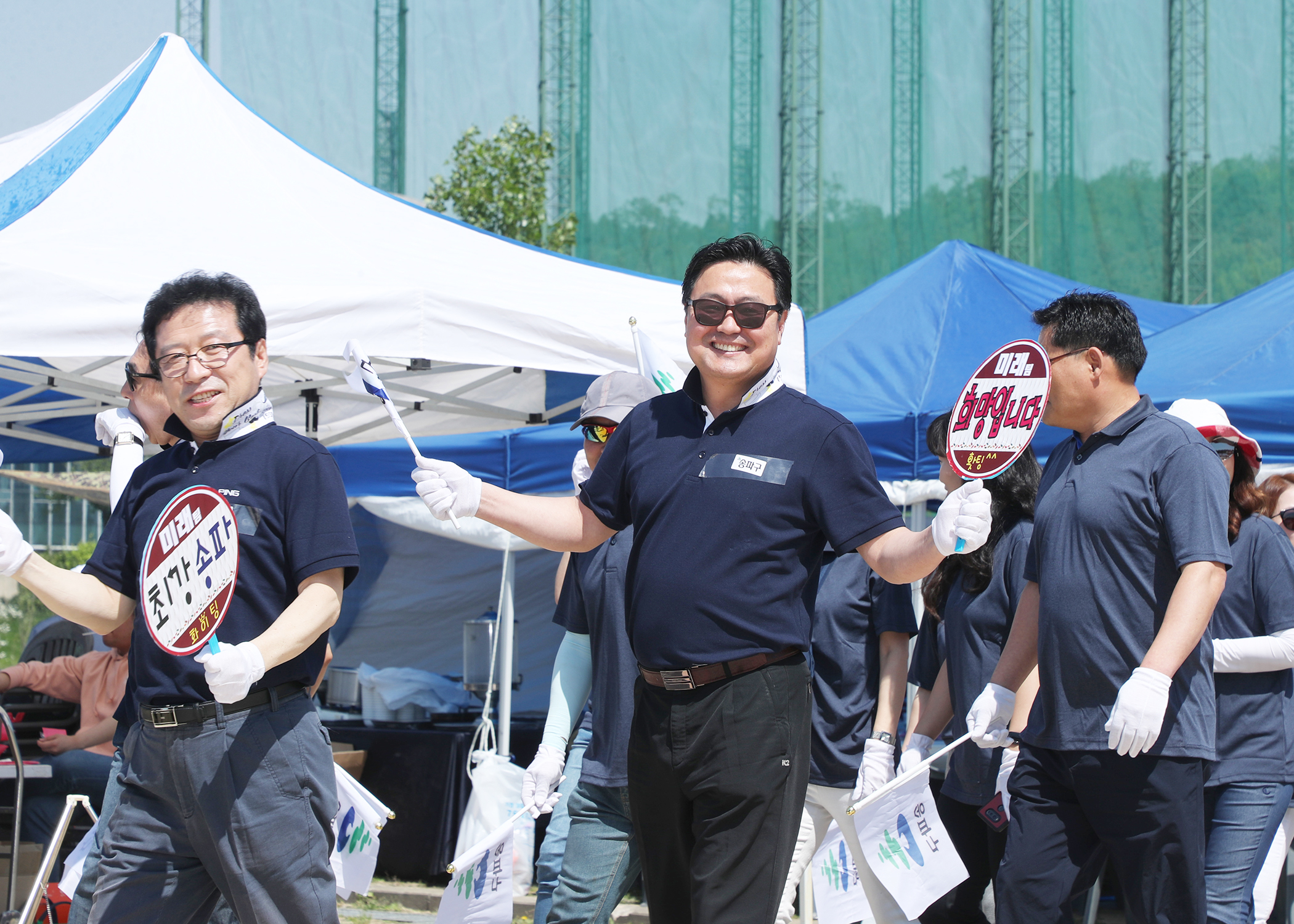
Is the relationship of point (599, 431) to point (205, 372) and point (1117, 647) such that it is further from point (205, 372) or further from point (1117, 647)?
point (1117, 647)

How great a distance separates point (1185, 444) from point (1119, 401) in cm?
19

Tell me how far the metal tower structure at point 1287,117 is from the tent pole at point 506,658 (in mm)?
16987

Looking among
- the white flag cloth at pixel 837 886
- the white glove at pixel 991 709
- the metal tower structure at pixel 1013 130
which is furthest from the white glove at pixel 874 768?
the metal tower structure at pixel 1013 130

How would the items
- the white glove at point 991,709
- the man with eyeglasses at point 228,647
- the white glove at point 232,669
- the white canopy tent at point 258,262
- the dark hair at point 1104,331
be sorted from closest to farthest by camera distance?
the white glove at point 232,669
the man with eyeglasses at point 228,647
the dark hair at point 1104,331
the white glove at point 991,709
the white canopy tent at point 258,262

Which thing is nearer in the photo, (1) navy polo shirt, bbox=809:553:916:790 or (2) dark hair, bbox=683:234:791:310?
(2) dark hair, bbox=683:234:791:310

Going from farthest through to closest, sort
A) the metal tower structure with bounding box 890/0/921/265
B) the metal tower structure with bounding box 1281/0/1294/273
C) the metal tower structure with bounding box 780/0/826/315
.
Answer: the metal tower structure with bounding box 890/0/921/265
the metal tower structure with bounding box 780/0/826/315
the metal tower structure with bounding box 1281/0/1294/273

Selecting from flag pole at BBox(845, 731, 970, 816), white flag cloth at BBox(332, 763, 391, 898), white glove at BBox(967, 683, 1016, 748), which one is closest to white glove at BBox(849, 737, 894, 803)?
flag pole at BBox(845, 731, 970, 816)

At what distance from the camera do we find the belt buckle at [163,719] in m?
2.41

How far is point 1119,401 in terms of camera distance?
2854 mm

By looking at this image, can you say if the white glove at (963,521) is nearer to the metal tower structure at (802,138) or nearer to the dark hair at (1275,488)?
the dark hair at (1275,488)

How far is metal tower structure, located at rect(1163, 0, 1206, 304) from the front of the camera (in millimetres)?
19266

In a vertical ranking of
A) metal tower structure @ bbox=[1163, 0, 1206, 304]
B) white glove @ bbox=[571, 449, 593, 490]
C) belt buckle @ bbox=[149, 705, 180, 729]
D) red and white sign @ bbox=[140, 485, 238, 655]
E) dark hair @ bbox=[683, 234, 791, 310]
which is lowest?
belt buckle @ bbox=[149, 705, 180, 729]

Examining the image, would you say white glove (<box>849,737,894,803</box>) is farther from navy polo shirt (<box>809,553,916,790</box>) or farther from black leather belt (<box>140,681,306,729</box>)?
black leather belt (<box>140,681,306,729</box>)

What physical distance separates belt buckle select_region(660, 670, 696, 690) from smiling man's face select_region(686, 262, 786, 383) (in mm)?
552
